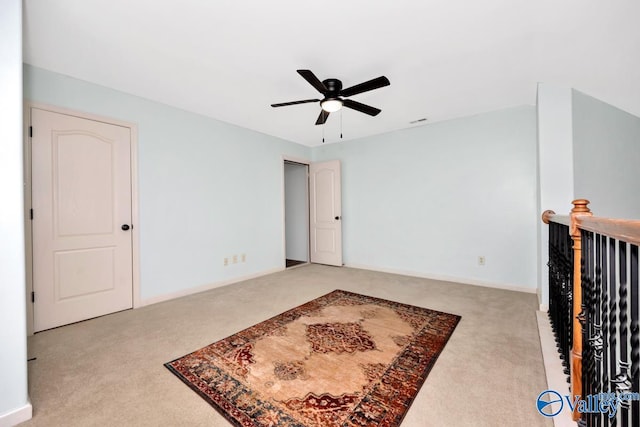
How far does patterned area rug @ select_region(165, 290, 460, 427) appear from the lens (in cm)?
159

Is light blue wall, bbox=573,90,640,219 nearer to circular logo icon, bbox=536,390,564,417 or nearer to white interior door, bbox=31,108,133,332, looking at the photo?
circular logo icon, bbox=536,390,564,417

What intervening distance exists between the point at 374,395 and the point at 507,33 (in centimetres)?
275

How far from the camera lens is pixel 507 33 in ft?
7.06

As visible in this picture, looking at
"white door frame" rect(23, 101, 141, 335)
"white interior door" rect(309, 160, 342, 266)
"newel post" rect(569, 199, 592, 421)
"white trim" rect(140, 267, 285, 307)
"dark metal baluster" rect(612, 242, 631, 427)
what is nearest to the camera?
"dark metal baluster" rect(612, 242, 631, 427)

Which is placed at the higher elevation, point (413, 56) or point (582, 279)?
point (413, 56)

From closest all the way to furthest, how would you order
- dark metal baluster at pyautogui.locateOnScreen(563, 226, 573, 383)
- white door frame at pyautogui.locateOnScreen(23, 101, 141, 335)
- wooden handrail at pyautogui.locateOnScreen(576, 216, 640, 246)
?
wooden handrail at pyautogui.locateOnScreen(576, 216, 640, 246), dark metal baluster at pyautogui.locateOnScreen(563, 226, 573, 383), white door frame at pyautogui.locateOnScreen(23, 101, 141, 335)

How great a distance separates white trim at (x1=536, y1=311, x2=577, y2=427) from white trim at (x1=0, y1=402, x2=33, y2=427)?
2.81m

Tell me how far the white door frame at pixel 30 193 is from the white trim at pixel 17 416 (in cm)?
140

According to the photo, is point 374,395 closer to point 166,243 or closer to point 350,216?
point 166,243

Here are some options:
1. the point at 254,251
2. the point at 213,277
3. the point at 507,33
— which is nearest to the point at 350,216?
the point at 254,251

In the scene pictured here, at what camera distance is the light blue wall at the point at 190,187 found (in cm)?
310

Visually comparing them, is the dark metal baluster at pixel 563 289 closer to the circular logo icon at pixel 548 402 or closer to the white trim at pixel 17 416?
the circular logo icon at pixel 548 402

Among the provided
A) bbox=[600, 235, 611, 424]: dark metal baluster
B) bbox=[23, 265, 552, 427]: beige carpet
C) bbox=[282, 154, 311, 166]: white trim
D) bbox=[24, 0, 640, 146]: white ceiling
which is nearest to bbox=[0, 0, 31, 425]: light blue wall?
bbox=[23, 265, 552, 427]: beige carpet

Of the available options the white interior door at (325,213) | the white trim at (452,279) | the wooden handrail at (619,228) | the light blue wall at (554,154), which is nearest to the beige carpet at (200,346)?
the white trim at (452,279)
